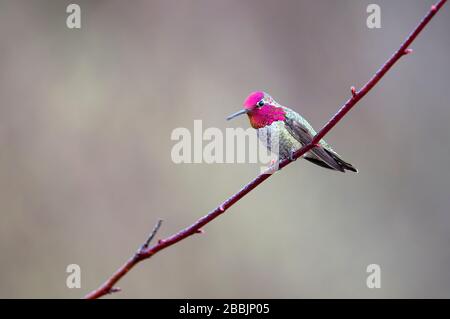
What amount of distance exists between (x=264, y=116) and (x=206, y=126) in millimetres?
2170

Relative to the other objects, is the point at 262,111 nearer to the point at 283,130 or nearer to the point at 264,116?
the point at 264,116

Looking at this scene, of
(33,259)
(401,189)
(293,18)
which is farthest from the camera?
(293,18)

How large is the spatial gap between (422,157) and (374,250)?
2.90 feet

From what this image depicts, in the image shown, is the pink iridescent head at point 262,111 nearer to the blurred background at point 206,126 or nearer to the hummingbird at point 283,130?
the hummingbird at point 283,130

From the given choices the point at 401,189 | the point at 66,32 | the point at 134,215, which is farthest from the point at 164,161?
the point at 401,189

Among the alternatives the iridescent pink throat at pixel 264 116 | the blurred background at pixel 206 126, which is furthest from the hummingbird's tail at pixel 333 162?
the blurred background at pixel 206 126

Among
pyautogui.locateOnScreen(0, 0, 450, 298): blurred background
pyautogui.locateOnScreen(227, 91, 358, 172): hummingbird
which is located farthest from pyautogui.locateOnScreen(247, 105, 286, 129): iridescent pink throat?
pyautogui.locateOnScreen(0, 0, 450, 298): blurred background

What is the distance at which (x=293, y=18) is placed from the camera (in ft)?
A: 14.4

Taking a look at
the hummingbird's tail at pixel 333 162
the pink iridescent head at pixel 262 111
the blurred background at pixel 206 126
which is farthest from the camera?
the blurred background at pixel 206 126

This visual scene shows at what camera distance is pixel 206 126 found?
4.02m

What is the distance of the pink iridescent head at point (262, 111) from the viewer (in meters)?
1.70

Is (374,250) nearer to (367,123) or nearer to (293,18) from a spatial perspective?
(367,123)

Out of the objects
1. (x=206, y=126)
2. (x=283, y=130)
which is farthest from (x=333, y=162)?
(x=206, y=126)

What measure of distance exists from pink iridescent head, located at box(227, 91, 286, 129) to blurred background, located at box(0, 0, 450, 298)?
1897 millimetres
